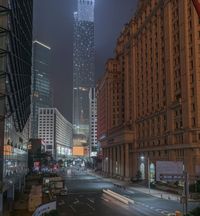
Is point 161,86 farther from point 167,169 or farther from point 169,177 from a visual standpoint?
point 169,177

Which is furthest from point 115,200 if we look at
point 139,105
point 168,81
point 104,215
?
point 139,105

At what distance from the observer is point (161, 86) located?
11881 cm

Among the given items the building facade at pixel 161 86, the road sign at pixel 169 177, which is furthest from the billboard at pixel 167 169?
the building facade at pixel 161 86

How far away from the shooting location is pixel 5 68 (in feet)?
149

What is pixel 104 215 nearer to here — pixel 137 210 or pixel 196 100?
pixel 137 210

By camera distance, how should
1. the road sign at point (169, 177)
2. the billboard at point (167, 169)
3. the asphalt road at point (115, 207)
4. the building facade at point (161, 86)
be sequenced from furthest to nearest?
the building facade at point (161, 86)
the asphalt road at point (115, 207)
the billboard at point (167, 169)
the road sign at point (169, 177)

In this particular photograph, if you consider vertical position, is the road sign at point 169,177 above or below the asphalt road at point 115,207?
above

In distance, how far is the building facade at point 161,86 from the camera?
321ft

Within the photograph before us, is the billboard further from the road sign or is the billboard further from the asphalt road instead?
the asphalt road

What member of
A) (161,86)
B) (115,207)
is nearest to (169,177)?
(115,207)

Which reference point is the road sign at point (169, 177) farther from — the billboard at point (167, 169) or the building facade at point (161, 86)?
the building facade at point (161, 86)

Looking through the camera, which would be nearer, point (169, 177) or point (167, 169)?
point (169, 177)

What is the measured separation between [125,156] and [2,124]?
11227cm

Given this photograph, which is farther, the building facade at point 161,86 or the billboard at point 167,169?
the building facade at point 161,86
